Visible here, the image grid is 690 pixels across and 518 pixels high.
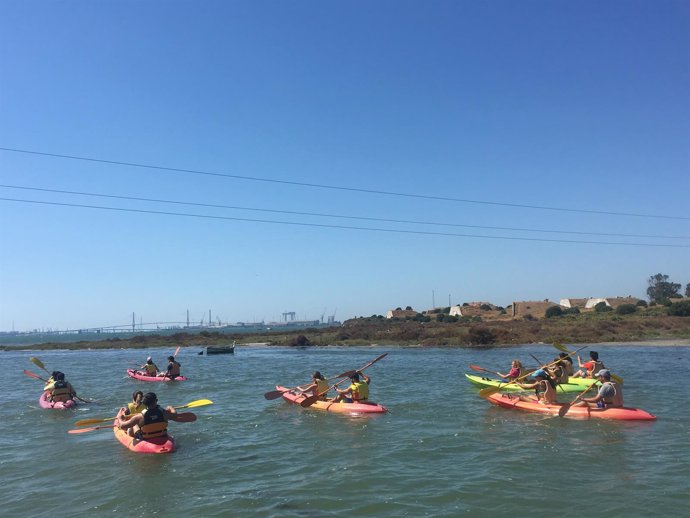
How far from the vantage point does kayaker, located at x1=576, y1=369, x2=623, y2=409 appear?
1569 centimetres

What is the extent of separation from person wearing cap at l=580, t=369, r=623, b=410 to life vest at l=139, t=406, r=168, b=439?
12508 mm

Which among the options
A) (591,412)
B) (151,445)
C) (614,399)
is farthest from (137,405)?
(614,399)

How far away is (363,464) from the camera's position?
12094mm

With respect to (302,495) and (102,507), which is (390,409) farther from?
(102,507)

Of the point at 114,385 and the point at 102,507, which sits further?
the point at 114,385

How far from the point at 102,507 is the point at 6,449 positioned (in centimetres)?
686

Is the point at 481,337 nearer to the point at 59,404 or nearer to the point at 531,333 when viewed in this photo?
the point at 531,333

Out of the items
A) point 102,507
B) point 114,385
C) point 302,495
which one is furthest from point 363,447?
point 114,385

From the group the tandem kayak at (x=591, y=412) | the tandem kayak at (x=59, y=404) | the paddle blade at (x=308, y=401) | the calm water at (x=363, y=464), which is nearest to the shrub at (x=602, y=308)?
the calm water at (x=363, y=464)

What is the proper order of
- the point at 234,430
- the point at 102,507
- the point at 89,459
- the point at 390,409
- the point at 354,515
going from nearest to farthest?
the point at 354,515
the point at 102,507
the point at 89,459
the point at 234,430
the point at 390,409

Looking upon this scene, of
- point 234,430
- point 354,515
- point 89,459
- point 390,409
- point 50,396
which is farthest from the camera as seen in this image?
point 50,396

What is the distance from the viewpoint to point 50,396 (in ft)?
67.4

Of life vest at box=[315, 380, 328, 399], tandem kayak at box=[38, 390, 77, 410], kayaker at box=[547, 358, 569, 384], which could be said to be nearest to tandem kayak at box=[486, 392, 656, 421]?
kayaker at box=[547, 358, 569, 384]

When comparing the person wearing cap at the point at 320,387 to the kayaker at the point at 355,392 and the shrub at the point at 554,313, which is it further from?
the shrub at the point at 554,313
